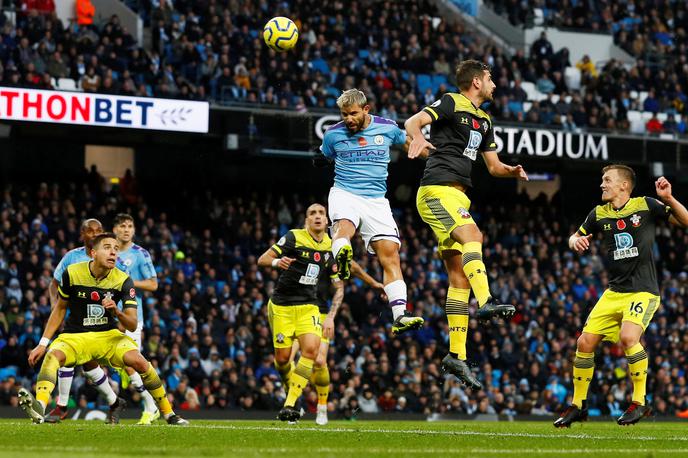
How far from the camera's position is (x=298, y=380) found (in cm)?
1459

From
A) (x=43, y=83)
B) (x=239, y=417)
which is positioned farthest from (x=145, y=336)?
(x=43, y=83)

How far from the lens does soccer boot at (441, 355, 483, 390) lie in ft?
34.7

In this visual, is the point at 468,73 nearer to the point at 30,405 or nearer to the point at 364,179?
the point at 364,179

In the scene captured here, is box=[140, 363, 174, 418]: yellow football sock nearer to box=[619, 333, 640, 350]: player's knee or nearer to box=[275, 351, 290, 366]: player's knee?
box=[275, 351, 290, 366]: player's knee

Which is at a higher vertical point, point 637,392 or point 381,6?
point 381,6

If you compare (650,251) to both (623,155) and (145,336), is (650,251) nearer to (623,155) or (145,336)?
(145,336)

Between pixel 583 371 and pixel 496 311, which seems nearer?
pixel 496 311

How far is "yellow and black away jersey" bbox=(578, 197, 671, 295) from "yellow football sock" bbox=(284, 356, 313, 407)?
385 cm

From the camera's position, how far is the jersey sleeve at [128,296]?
12.4 m

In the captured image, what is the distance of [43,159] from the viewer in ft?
94.7

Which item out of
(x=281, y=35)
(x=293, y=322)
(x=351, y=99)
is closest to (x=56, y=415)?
(x=293, y=322)

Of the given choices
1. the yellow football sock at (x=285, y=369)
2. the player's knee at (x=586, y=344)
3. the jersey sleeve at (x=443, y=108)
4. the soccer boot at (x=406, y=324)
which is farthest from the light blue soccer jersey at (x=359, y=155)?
the yellow football sock at (x=285, y=369)

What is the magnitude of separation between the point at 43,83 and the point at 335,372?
830 cm

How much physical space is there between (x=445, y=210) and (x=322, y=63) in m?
18.6
